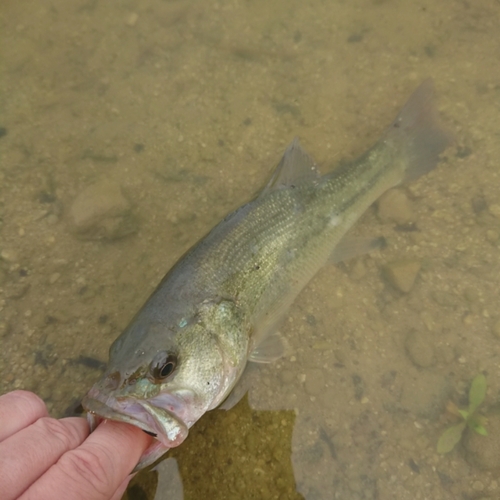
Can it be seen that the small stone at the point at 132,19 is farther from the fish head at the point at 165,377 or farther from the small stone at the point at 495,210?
the small stone at the point at 495,210

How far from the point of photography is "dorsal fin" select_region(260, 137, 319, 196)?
130 inches

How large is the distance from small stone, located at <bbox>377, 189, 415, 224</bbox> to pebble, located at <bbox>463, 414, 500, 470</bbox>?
1.75 m

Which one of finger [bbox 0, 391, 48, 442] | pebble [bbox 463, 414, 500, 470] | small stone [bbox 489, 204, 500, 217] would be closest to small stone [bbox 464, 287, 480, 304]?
small stone [bbox 489, 204, 500, 217]

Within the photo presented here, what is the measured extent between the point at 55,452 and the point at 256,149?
3261 millimetres

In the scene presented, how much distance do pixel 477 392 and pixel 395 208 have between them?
1640 mm

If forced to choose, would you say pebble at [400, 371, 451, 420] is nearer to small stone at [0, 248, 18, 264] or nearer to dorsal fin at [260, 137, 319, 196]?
dorsal fin at [260, 137, 319, 196]

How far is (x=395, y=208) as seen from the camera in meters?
3.94

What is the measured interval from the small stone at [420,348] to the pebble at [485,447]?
1.79ft

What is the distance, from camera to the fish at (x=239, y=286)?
220 cm

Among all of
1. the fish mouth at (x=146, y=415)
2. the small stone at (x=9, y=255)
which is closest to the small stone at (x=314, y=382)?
the fish mouth at (x=146, y=415)

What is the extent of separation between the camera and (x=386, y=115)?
446 centimetres

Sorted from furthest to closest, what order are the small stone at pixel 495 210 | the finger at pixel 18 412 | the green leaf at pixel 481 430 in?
the small stone at pixel 495 210, the green leaf at pixel 481 430, the finger at pixel 18 412

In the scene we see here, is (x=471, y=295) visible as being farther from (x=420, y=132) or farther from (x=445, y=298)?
(x=420, y=132)

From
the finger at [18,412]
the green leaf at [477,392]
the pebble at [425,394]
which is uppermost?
the finger at [18,412]
